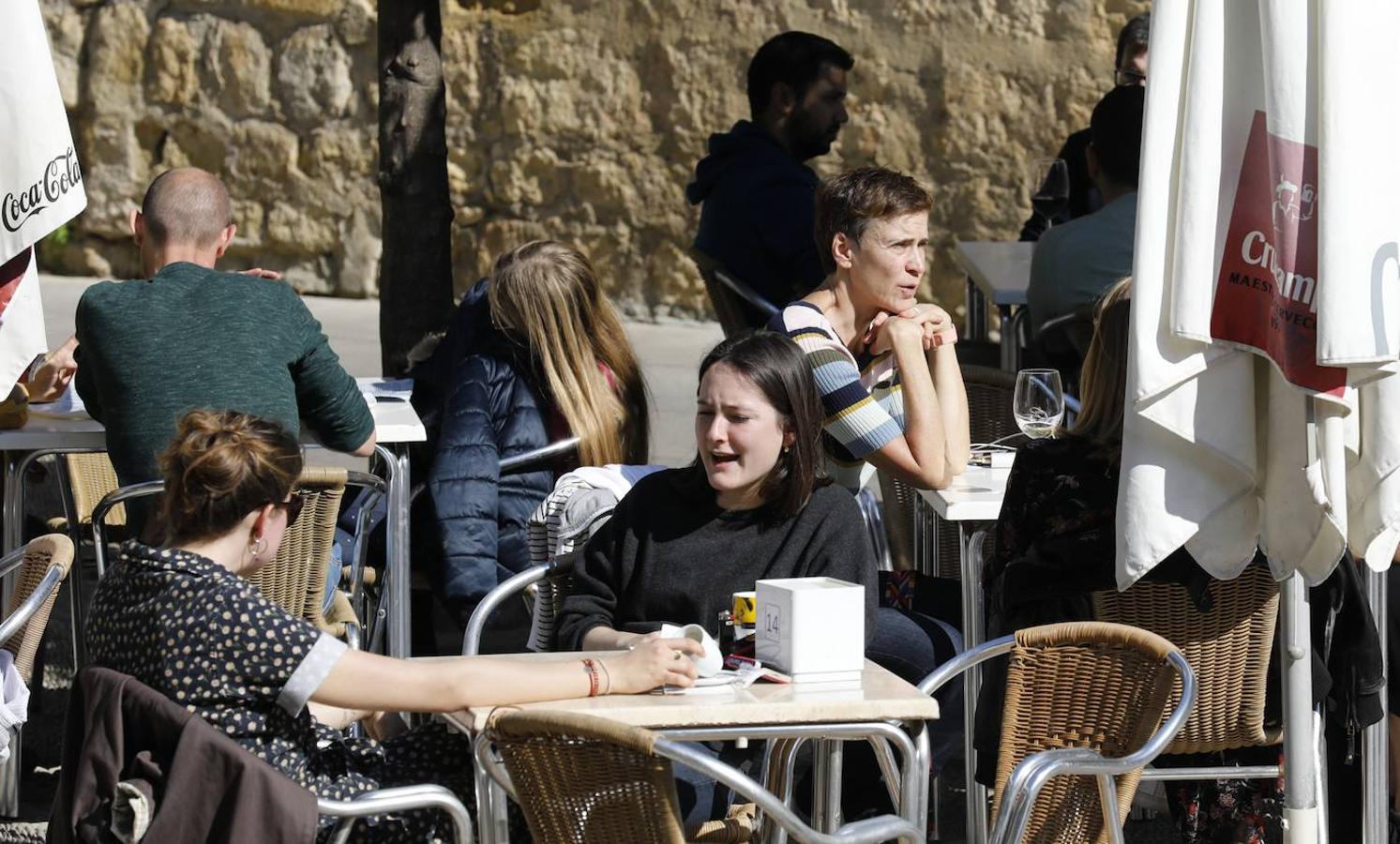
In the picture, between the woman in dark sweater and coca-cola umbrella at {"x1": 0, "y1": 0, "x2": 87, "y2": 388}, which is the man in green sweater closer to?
coca-cola umbrella at {"x1": 0, "y1": 0, "x2": 87, "y2": 388}

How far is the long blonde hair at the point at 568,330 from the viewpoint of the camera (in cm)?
465

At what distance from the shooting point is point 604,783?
8.02 feet

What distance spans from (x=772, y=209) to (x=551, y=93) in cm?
547

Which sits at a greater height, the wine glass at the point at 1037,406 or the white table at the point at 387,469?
the wine glass at the point at 1037,406

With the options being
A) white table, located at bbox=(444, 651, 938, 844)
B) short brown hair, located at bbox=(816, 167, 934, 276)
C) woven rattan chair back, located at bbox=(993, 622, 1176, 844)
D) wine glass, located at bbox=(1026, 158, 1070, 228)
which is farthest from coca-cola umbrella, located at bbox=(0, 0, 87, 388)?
wine glass, located at bbox=(1026, 158, 1070, 228)

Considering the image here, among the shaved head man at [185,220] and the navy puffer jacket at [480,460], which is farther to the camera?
the navy puffer jacket at [480,460]

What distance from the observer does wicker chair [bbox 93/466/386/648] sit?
4.06 meters

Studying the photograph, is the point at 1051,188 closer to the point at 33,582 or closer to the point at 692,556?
the point at 692,556

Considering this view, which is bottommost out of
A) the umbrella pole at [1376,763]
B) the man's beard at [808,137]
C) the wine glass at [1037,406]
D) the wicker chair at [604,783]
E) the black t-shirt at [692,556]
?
the umbrella pole at [1376,763]

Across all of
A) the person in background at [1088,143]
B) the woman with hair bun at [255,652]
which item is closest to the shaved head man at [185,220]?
the woman with hair bun at [255,652]

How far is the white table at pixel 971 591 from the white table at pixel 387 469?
4.35ft

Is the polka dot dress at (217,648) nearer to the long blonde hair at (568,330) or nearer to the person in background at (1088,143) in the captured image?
the long blonde hair at (568,330)

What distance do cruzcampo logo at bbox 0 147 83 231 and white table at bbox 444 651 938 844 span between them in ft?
5.15

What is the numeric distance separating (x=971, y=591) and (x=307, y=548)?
141cm
